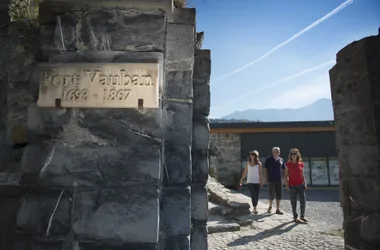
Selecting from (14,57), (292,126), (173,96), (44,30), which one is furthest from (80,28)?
(292,126)

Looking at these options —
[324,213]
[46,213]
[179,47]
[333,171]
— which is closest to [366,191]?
[179,47]

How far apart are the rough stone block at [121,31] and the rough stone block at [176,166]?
603 millimetres

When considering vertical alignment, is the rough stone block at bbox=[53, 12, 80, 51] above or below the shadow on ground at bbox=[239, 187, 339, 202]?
above

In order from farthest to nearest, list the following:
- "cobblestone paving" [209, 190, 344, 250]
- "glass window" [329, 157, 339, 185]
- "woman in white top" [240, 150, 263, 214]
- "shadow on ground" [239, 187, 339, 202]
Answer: "glass window" [329, 157, 339, 185]
"shadow on ground" [239, 187, 339, 202]
"woman in white top" [240, 150, 263, 214]
"cobblestone paving" [209, 190, 344, 250]

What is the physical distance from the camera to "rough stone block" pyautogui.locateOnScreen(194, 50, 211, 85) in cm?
217

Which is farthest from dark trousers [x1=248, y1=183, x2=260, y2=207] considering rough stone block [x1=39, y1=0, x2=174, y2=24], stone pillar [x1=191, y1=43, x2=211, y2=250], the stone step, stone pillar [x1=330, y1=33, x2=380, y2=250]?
rough stone block [x1=39, y1=0, x2=174, y2=24]

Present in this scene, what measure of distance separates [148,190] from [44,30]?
1119 millimetres

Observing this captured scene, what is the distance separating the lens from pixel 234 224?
534 cm

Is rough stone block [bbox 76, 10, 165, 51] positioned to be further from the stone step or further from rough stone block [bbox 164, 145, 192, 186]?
the stone step

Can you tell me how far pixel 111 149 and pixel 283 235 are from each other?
4309mm

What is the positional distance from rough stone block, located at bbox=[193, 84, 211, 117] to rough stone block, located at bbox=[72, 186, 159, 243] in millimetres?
852

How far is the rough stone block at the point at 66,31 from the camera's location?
5.03 ft

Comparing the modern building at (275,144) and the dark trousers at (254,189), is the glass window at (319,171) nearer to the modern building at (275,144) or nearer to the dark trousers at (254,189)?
the modern building at (275,144)

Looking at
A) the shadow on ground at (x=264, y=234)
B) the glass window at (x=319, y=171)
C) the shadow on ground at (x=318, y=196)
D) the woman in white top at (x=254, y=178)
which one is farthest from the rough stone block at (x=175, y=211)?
the glass window at (x=319, y=171)
